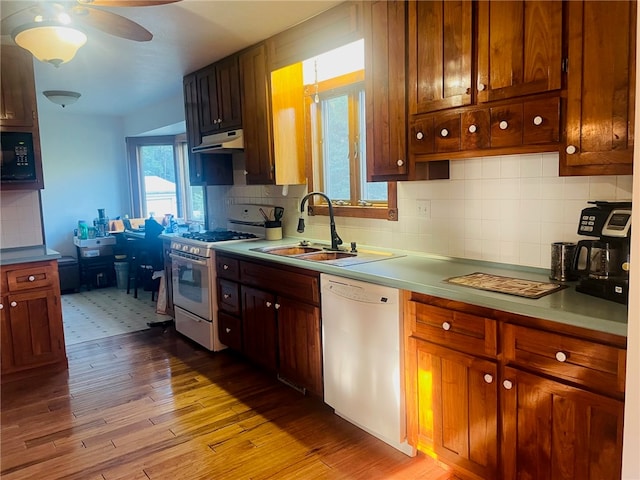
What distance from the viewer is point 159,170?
734 centimetres

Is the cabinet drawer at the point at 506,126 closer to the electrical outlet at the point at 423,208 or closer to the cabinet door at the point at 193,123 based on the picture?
the electrical outlet at the point at 423,208

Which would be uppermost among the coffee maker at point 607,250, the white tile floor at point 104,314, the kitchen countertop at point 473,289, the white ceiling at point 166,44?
the white ceiling at point 166,44

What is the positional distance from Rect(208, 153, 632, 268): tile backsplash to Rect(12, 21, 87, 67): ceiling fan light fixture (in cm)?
191

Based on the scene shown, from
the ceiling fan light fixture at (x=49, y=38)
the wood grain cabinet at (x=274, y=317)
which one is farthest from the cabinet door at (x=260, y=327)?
the ceiling fan light fixture at (x=49, y=38)

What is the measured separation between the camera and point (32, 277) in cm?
356

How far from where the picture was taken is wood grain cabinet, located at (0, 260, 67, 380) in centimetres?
349

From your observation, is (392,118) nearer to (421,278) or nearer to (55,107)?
(421,278)

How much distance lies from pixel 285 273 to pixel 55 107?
5264mm

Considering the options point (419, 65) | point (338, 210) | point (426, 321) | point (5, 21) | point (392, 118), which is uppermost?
point (5, 21)

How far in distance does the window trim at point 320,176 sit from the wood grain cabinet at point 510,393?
3.11ft

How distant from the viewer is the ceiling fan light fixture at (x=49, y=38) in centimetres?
206

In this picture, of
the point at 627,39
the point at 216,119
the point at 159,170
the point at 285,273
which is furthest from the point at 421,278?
the point at 159,170

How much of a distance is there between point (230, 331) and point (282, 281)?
0.94 meters

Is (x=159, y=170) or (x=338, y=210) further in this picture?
(x=159, y=170)
